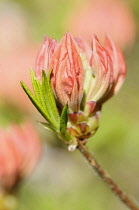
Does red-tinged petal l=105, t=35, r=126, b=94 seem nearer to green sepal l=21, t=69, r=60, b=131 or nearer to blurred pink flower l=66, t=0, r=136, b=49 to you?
green sepal l=21, t=69, r=60, b=131

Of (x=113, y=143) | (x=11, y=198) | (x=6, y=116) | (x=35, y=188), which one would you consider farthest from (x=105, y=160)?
(x=11, y=198)

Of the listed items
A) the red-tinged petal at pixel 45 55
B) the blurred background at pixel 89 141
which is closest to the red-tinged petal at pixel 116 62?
the red-tinged petal at pixel 45 55

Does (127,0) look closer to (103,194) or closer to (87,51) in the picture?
(103,194)

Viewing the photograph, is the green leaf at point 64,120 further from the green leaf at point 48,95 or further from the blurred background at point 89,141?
the blurred background at point 89,141

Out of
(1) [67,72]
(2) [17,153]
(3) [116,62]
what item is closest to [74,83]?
(1) [67,72]

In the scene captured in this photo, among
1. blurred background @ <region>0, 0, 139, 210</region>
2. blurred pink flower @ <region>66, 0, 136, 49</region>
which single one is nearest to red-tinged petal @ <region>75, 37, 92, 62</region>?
blurred background @ <region>0, 0, 139, 210</region>

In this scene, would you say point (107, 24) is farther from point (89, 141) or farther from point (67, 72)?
point (67, 72)

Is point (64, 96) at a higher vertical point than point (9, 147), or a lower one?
higher
